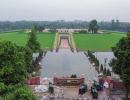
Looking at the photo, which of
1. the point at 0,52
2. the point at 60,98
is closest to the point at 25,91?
the point at 0,52

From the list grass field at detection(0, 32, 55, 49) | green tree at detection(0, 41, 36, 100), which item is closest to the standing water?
grass field at detection(0, 32, 55, 49)

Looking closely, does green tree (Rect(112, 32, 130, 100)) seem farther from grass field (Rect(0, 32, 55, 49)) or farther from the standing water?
grass field (Rect(0, 32, 55, 49))

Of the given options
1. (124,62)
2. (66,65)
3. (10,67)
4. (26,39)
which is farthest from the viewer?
(26,39)

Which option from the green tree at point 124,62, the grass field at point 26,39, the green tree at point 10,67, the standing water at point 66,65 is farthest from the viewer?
the grass field at point 26,39

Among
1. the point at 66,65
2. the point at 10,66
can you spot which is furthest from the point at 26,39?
the point at 10,66

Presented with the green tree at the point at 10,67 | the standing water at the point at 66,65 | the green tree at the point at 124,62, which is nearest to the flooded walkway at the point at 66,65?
the standing water at the point at 66,65

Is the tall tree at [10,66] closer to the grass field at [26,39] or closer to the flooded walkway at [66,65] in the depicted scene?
the flooded walkway at [66,65]

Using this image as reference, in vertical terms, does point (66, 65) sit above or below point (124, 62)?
below

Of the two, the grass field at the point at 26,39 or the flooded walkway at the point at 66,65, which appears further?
the grass field at the point at 26,39

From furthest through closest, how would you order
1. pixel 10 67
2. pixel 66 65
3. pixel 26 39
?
pixel 26 39 → pixel 66 65 → pixel 10 67

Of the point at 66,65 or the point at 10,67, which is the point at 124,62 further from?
the point at 66,65
